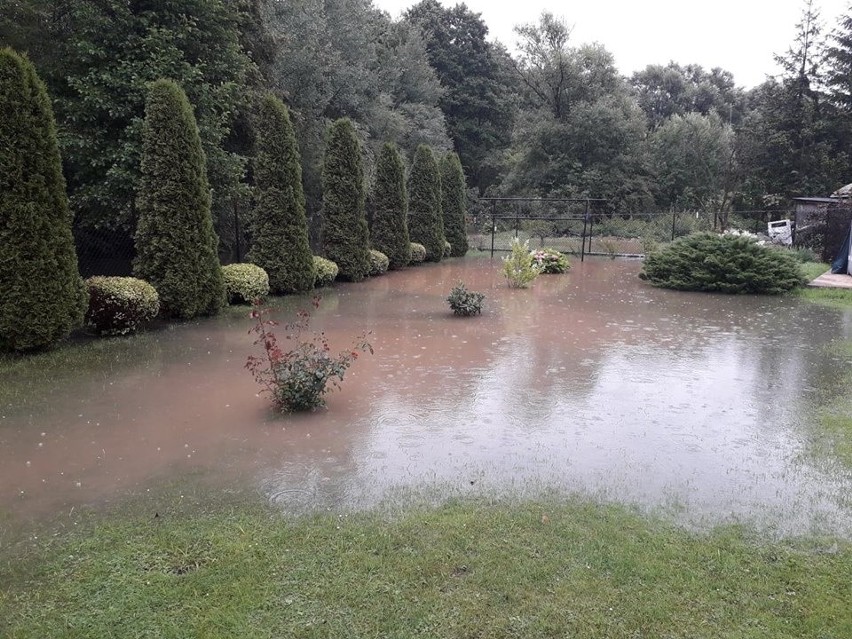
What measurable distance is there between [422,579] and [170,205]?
773 centimetres

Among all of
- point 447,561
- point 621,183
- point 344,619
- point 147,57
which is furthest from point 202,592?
point 621,183

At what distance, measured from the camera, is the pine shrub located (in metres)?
10.5

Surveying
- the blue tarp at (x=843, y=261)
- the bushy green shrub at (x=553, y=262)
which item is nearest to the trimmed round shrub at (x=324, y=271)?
the bushy green shrub at (x=553, y=262)

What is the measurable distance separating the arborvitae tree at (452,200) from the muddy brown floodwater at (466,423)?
12224mm

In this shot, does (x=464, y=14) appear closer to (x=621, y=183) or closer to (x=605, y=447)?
(x=621, y=183)

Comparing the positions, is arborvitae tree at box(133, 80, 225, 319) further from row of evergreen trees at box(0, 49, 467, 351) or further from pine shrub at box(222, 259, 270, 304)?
pine shrub at box(222, 259, 270, 304)

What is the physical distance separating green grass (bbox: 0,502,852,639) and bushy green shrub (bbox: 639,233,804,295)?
10915 mm

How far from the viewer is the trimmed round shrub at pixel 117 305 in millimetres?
7906

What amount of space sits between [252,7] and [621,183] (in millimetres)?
20230

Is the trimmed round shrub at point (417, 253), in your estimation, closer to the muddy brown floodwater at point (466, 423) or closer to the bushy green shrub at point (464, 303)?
the bushy green shrub at point (464, 303)

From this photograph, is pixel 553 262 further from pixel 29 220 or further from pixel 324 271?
pixel 29 220

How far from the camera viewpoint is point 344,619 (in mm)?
2543

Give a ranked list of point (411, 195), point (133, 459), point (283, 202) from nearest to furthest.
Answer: point (133, 459)
point (283, 202)
point (411, 195)

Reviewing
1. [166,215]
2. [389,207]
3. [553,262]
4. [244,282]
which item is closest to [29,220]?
[166,215]
